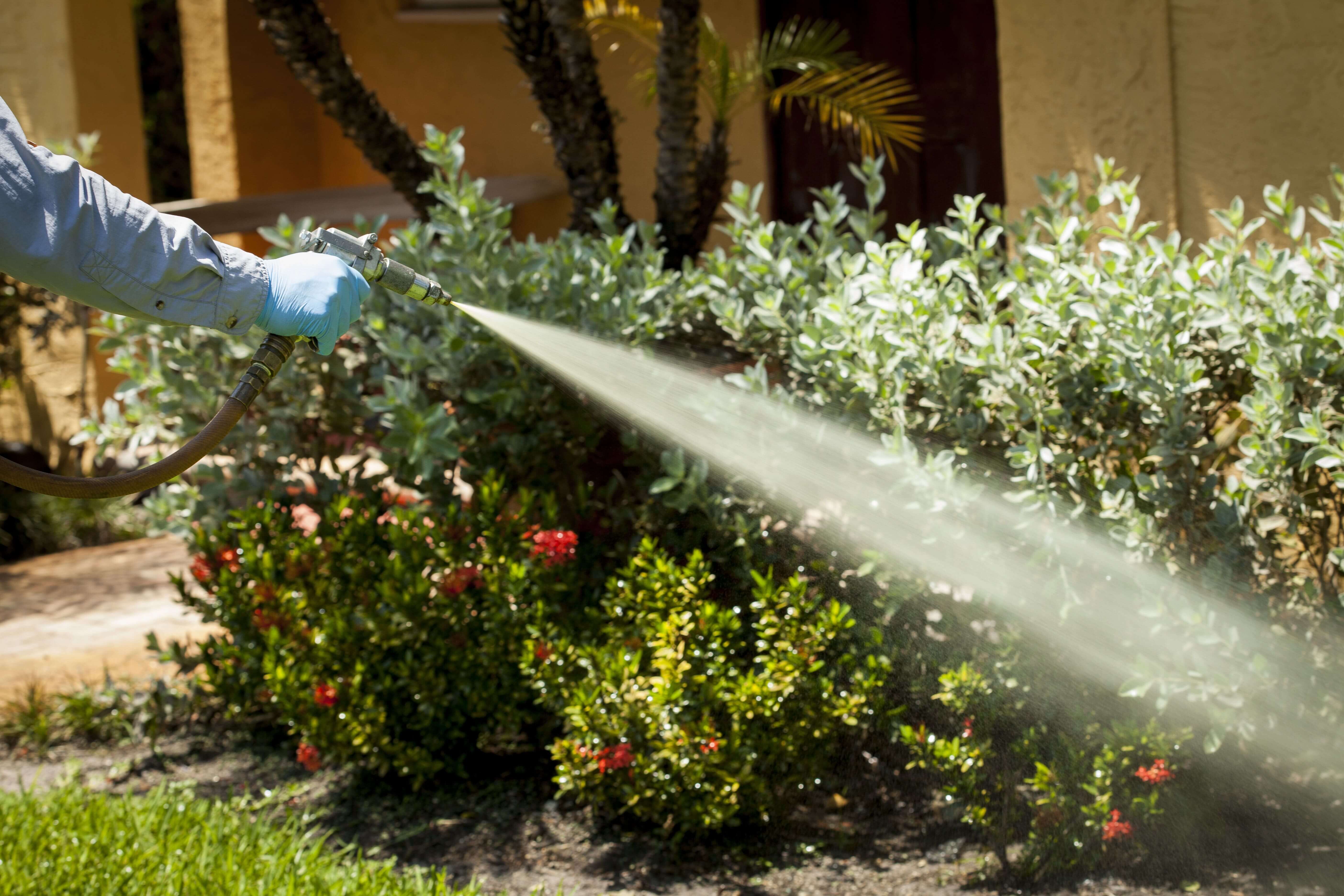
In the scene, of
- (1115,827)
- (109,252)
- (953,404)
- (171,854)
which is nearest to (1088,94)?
(953,404)

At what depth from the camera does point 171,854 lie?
3.07 metres

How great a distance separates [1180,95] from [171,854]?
4025mm

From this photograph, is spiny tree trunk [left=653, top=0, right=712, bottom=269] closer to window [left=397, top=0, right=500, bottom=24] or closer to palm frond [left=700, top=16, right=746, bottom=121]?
palm frond [left=700, top=16, right=746, bottom=121]

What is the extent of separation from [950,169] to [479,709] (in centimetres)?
437

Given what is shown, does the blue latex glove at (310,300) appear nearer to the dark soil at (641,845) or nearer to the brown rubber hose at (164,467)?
the brown rubber hose at (164,467)

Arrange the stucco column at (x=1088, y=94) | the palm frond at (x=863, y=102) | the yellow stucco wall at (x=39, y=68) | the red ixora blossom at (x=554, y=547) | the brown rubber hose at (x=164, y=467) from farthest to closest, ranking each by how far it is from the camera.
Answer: the yellow stucco wall at (x=39, y=68) < the palm frond at (x=863, y=102) < the stucco column at (x=1088, y=94) < the red ixora blossom at (x=554, y=547) < the brown rubber hose at (x=164, y=467)

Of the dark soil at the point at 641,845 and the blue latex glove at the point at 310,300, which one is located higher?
the blue latex glove at the point at 310,300

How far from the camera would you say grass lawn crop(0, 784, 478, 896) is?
2.88m

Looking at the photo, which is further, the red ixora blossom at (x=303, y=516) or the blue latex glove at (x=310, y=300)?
the red ixora blossom at (x=303, y=516)

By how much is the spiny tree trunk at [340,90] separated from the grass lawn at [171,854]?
240cm

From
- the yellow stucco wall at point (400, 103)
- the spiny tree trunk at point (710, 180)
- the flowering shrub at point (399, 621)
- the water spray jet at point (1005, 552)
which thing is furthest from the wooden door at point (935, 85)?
the flowering shrub at point (399, 621)

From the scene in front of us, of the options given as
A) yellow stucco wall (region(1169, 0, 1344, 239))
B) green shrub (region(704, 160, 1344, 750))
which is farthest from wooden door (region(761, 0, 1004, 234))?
green shrub (region(704, 160, 1344, 750))

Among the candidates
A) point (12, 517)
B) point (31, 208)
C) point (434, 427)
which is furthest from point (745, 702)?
point (12, 517)

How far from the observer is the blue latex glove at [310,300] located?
2271 millimetres
